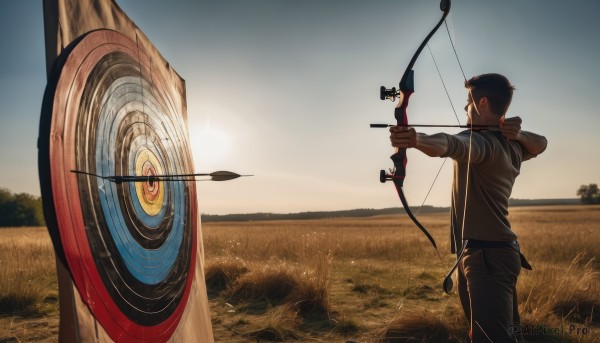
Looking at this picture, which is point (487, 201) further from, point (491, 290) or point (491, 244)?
point (491, 290)

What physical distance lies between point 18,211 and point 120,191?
229ft

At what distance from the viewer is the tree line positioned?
191 feet

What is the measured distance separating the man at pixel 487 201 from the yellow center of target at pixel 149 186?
1.32m

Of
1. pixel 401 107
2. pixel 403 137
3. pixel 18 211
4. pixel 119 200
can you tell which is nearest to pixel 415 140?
pixel 403 137

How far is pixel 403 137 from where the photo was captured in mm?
1774

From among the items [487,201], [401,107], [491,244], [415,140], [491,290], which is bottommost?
[491,290]

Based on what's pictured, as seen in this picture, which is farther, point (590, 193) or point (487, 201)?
point (590, 193)

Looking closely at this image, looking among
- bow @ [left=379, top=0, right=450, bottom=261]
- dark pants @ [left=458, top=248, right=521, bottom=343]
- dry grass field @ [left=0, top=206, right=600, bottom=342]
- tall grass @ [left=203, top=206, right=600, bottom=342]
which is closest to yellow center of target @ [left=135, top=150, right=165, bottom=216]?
bow @ [left=379, top=0, right=450, bottom=261]

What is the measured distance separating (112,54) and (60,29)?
431mm

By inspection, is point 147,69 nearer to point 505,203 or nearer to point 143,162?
point 143,162

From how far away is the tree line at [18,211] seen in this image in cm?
5812

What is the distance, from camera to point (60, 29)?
5.15 feet

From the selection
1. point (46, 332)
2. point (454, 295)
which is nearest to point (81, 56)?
point (46, 332)

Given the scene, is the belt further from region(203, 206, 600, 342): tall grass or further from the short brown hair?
region(203, 206, 600, 342): tall grass
